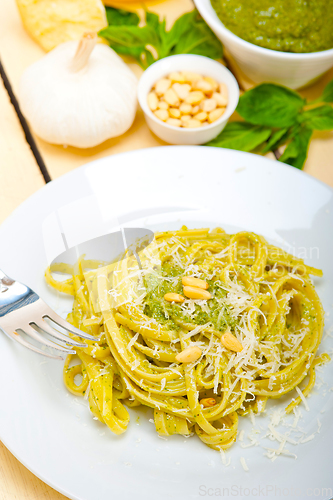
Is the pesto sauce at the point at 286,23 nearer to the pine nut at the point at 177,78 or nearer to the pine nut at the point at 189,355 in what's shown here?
the pine nut at the point at 177,78

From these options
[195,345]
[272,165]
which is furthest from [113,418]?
[272,165]

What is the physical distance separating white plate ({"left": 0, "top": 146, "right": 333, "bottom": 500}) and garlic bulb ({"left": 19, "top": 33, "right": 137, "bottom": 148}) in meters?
0.36

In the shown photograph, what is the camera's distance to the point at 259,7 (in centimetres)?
254

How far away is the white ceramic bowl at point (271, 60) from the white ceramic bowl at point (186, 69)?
0.15 meters

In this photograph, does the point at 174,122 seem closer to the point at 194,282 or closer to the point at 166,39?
the point at 166,39

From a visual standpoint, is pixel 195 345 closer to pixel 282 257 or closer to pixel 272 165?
pixel 282 257

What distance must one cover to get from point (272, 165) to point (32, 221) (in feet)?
4.08

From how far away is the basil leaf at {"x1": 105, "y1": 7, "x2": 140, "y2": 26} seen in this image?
117 inches

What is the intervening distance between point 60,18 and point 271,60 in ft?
4.37

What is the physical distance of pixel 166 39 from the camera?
9.36 feet

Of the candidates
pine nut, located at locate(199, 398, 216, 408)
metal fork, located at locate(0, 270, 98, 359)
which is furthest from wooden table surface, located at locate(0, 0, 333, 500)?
pine nut, located at locate(199, 398, 216, 408)

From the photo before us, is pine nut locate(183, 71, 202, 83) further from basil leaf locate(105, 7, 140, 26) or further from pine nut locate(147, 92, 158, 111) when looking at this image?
basil leaf locate(105, 7, 140, 26)

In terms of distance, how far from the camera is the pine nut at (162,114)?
2.52 meters

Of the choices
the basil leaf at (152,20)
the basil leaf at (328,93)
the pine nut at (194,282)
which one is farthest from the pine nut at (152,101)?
the pine nut at (194,282)
